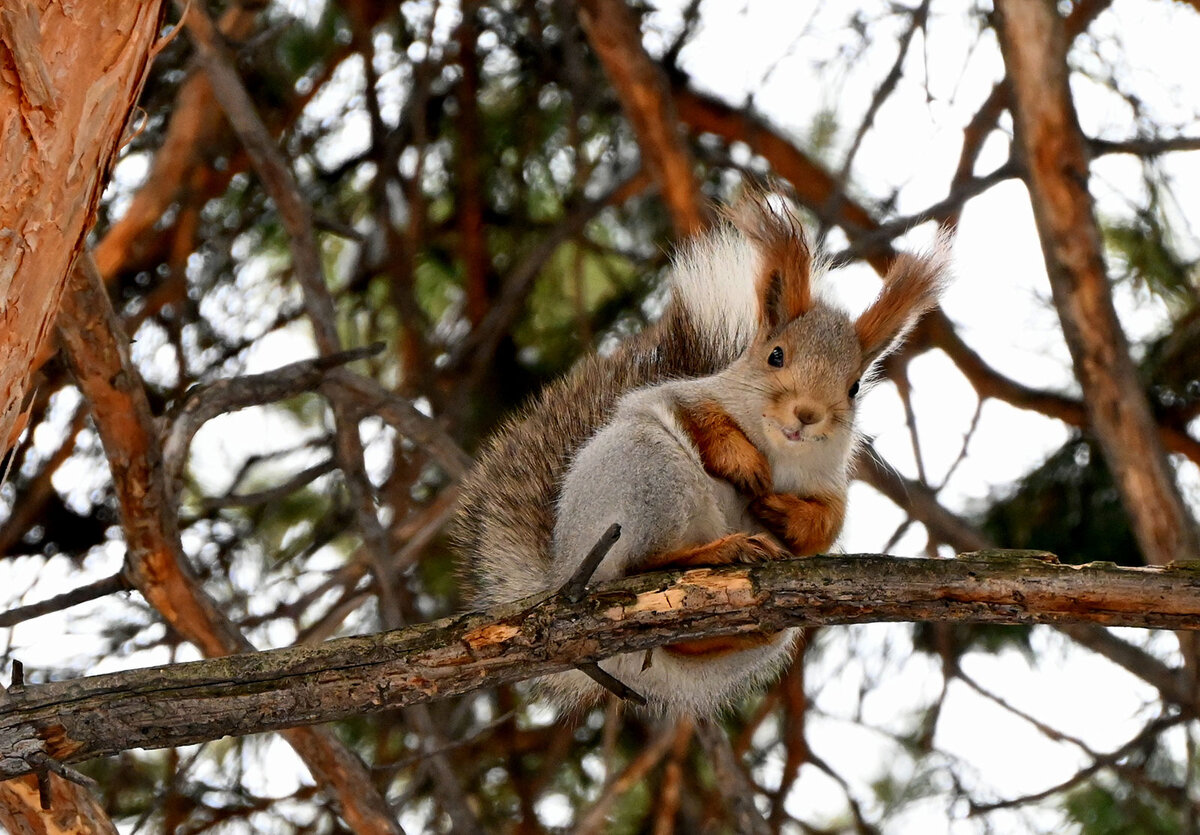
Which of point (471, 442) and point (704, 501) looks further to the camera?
point (471, 442)

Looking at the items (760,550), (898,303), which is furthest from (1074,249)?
(760,550)

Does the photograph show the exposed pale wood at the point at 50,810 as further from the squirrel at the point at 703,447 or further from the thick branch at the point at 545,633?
the squirrel at the point at 703,447

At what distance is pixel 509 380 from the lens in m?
3.41

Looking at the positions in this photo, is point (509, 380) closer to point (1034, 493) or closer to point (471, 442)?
point (471, 442)

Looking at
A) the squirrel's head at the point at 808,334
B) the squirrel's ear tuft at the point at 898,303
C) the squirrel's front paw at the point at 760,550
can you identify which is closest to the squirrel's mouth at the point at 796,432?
the squirrel's head at the point at 808,334

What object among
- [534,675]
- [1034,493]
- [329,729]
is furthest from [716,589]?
[1034,493]

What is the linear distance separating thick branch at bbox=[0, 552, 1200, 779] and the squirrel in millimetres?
167

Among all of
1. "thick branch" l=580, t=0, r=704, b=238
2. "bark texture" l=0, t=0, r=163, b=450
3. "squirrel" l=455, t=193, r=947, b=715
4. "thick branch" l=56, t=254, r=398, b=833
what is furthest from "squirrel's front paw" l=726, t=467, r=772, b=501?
"thick branch" l=580, t=0, r=704, b=238

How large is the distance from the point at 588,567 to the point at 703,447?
436 millimetres

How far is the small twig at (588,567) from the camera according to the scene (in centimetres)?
140

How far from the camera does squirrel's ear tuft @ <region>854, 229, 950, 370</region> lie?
79.1 inches

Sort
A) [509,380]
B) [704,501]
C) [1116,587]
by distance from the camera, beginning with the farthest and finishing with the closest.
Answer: [509,380] < [704,501] < [1116,587]

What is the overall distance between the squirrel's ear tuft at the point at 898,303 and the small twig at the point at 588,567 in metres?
0.74

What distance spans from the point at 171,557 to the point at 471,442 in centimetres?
138
